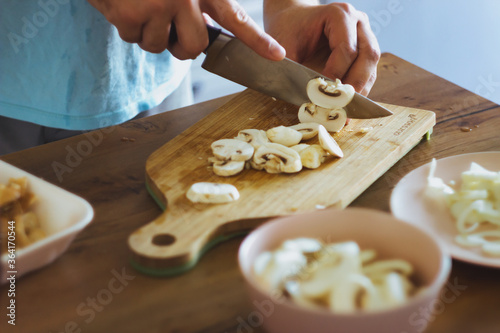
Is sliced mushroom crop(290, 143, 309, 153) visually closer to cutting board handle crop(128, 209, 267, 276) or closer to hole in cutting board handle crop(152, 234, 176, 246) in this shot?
cutting board handle crop(128, 209, 267, 276)

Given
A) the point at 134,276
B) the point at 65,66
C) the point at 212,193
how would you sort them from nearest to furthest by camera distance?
the point at 134,276 → the point at 212,193 → the point at 65,66

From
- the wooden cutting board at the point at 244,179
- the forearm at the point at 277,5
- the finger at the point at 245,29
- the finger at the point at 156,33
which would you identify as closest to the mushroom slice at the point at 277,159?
the wooden cutting board at the point at 244,179

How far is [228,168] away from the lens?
109cm

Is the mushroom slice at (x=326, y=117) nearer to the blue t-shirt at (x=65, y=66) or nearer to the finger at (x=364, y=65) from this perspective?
the finger at (x=364, y=65)

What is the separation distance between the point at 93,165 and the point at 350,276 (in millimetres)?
752

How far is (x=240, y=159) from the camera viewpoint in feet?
3.65

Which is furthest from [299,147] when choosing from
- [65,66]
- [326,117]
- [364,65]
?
[65,66]

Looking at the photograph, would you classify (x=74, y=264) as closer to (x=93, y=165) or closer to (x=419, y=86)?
(x=93, y=165)

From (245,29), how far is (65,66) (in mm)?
598

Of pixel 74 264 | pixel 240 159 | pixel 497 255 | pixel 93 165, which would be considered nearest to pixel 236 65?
pixel 240 159

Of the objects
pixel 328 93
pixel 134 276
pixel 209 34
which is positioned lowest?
pixel 134 276

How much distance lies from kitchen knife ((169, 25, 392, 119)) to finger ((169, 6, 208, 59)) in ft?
0.09

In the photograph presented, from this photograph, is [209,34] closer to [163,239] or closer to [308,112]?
[308,112]

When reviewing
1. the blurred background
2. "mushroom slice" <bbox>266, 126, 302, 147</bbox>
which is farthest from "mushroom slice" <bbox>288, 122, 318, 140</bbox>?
the blurred background
